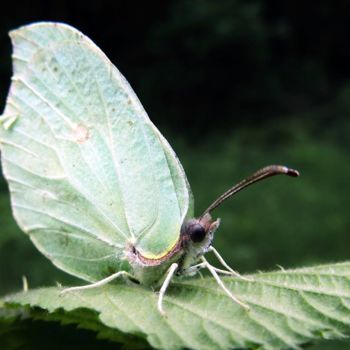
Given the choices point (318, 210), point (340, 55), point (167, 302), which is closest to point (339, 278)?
point (167, 302)

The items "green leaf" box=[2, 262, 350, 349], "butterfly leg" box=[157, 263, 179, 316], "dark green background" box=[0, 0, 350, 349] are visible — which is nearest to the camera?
"green leaf" box=[2, 262, 350, 349]

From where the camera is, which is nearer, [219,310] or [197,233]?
[219,310]

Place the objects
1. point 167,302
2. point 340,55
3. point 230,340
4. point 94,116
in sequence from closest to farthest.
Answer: point 230,340 → point 167,302 → point 94,116 → point 340,55

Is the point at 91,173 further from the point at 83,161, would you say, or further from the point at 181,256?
the point at 181,256

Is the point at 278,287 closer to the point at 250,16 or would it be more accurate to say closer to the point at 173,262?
the point at 173,262

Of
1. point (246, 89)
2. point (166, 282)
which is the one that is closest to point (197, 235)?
point (166, 282)

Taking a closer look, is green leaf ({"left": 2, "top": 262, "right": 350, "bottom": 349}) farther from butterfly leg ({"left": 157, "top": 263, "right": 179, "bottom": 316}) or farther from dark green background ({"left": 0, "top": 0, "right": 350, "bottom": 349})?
dark green background ({"left": 0, "top": 0, "right": 350, "bottom": 349})

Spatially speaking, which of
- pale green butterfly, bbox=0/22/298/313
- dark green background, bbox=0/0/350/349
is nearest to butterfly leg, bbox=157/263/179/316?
pale green butterfly, bbox=0/22/298/313
